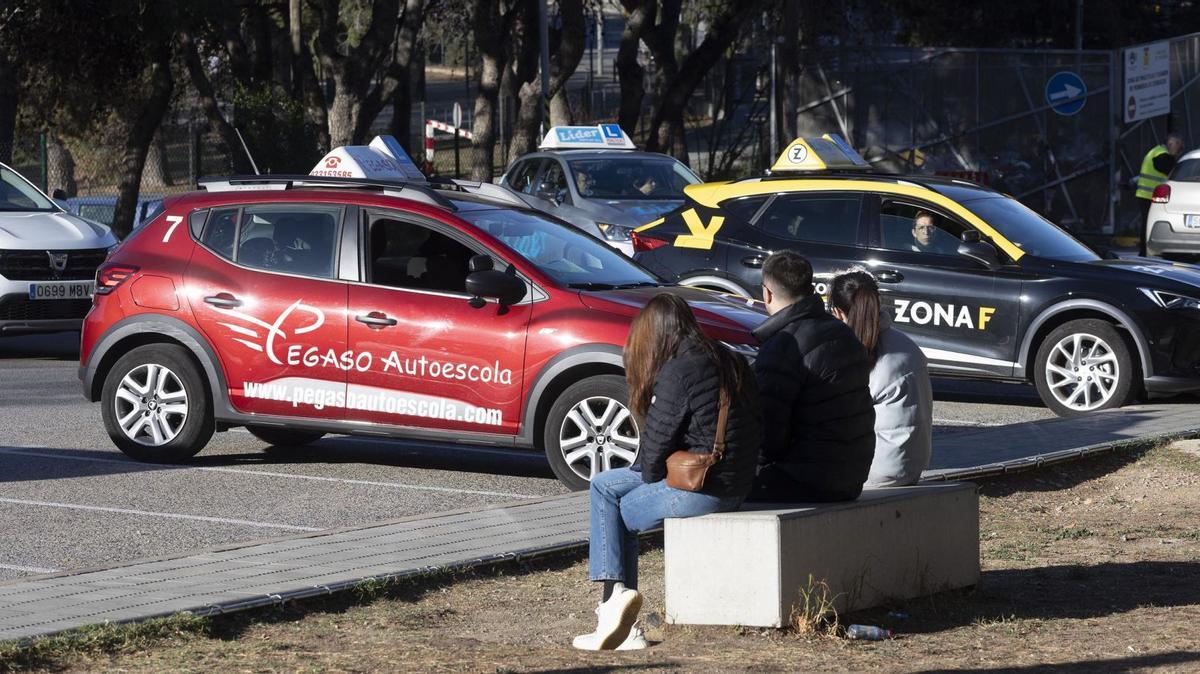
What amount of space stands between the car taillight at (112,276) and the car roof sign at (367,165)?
2.68 metres

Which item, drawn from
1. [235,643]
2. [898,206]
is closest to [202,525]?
[235,643]

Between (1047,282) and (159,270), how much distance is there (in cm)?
610

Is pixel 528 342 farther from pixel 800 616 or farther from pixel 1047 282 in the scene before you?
pixel 1047 282

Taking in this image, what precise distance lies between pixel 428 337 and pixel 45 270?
24.7ft

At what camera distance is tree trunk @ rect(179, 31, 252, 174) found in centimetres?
2944

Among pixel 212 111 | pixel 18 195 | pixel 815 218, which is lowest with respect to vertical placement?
pixel 815 218

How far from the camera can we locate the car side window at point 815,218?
12.8 m

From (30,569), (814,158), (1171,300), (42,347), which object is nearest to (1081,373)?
(1171,300)

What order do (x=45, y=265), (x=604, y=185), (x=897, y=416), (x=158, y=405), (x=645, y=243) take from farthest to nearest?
(x=604, y=185)
(x=45, y=265)
(x=645, y=243)
(x=158, y=405)
(x=897, y=416)

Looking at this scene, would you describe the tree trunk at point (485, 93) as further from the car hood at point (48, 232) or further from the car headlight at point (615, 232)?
the car hood at point (48, 232)

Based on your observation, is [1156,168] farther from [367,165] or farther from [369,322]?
[369,322]

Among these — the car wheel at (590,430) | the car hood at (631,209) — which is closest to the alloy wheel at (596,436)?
the car wheel at (590,430)

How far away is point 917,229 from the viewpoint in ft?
41.1

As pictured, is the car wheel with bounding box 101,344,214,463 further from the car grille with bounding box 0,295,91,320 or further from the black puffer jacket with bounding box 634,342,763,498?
the car grille with bounding box 0,295,91,320
